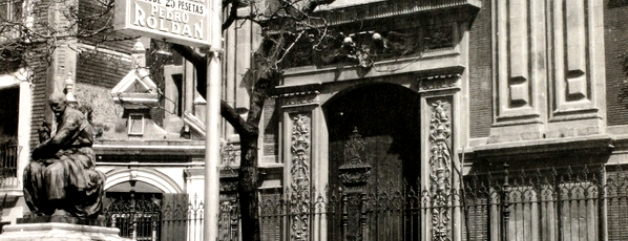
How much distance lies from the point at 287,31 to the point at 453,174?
4.21m

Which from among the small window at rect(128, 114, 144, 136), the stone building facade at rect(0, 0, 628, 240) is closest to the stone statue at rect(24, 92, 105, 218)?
the stone building facade at rect(0, 0, 628, 240)

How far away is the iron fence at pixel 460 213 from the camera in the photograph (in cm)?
2005

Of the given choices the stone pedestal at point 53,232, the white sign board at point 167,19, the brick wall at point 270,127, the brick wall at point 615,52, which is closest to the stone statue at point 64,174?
the stone pedestal at point 53,232

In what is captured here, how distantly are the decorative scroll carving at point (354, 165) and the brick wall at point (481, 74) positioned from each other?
8.51ft

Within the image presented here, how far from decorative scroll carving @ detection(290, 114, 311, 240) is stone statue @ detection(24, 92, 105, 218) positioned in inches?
383

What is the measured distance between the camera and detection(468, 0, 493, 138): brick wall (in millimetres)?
22469

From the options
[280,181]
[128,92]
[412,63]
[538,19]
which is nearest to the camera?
[538,19]

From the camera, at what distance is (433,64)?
23156mm

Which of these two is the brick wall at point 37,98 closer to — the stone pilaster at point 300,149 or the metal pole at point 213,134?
the stone pilaster at point 300,149

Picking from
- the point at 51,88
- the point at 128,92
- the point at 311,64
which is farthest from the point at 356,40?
the point at 51,88

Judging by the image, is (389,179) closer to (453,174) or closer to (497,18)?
(453,174)

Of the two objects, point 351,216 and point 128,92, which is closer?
point 351,216

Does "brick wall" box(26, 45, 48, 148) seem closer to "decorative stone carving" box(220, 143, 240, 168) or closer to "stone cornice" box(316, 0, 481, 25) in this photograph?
"decorative stone carving" box(220, 143, 240, 168)

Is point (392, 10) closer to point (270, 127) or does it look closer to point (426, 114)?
point (426, 114)
